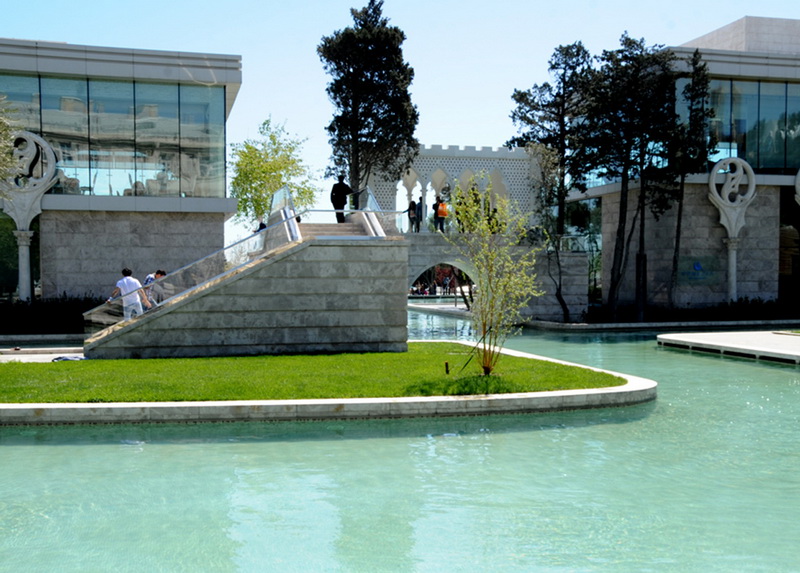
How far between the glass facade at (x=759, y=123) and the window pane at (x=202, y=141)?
19867 mm

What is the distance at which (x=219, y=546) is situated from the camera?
21.7 feet

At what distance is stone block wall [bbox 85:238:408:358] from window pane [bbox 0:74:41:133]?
38.7 feet

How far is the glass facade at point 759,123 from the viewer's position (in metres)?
32.2

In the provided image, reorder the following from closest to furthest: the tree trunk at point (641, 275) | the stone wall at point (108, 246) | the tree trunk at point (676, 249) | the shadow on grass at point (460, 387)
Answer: the shadow on grass at point (460, 387) → the stone wall at point (108, 246) → the tree trunk at point (676, 249) → the tree trunk at point (641, 275)

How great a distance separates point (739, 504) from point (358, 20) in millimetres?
35242

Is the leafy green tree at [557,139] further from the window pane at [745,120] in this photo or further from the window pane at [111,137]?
the window pane at [111,137]

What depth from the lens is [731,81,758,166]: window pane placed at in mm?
32344

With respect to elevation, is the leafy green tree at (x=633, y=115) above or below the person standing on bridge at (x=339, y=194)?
above

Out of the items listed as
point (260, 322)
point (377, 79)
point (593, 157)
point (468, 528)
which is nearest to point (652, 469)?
point (468, 528)

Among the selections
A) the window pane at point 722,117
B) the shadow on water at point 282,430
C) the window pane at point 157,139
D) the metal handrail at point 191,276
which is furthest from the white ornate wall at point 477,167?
the shadow on water at point 282,430

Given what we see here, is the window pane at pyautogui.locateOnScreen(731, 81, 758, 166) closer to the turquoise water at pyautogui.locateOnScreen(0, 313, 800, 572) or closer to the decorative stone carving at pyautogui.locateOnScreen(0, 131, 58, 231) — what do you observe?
the turquoise water at pyautogui.locateOnScreen(0, 313, 800, 572)

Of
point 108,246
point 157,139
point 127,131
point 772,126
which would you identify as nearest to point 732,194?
point 772,126

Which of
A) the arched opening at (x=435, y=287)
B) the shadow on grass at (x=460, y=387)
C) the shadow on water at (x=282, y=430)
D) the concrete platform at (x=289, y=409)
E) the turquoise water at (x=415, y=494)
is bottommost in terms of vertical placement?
the turquoise water at (x=415, y=494)

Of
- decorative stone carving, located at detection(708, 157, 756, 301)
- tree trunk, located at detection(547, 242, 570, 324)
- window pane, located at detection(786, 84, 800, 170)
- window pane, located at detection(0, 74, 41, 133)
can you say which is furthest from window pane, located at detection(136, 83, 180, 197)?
window pane, located at detection(786, 84, 800, 170)
